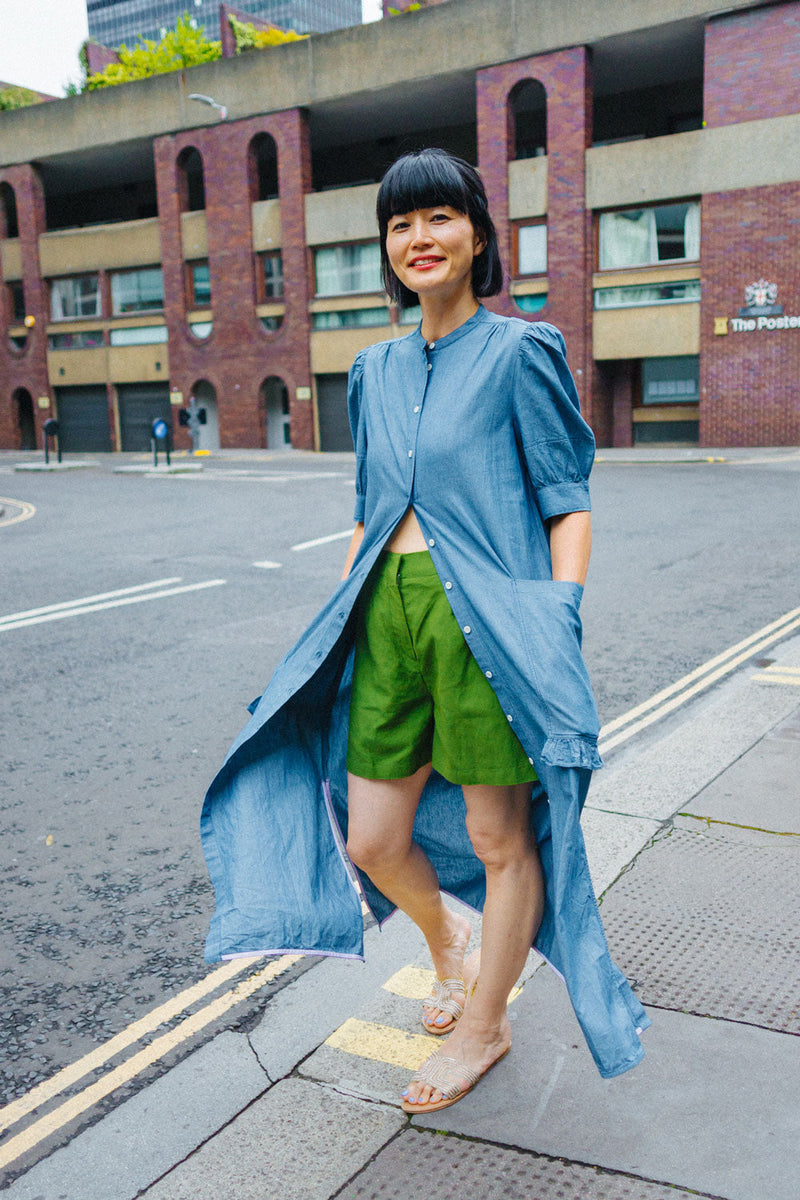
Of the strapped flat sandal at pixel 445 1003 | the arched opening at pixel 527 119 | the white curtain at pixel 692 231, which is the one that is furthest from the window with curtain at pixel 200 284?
the strapped flat sandal at pixel 445 1003

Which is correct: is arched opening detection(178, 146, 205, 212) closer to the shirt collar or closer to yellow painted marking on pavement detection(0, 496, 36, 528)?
yellow painted marking on pavement detection(0, 496, 36, 528)

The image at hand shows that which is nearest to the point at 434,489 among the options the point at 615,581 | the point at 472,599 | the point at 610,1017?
the point at 472,599

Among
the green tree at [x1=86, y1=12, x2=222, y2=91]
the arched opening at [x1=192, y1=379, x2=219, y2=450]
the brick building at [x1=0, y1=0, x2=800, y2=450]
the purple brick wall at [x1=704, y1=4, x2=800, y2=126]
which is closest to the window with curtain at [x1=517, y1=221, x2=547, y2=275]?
the brick building at [x1=0, y1=0, x2=800, y2=450]

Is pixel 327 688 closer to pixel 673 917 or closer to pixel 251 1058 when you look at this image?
pixel 251 1058

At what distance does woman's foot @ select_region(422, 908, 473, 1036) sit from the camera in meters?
2.69

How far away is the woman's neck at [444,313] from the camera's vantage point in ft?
7.77

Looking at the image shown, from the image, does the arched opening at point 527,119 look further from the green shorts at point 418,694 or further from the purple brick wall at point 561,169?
the green shorts at point 418,694

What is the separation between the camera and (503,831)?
2.32 metres

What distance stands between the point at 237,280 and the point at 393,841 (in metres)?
34.9

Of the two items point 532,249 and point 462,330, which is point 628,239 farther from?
point 462,330

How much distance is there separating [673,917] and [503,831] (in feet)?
3.71

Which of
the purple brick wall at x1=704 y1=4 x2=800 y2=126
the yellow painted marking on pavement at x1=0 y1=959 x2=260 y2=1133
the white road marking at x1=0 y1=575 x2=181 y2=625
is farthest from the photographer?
the purple brick wall at x1=704 y1=4 x2=800 y2=126

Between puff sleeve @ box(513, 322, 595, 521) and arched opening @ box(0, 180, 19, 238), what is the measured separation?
142ft

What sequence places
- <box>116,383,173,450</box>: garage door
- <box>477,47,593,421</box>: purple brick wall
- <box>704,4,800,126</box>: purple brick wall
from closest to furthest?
<box>704,4,800,126</box>: purple brick wall → <box>477,47,593,421</box>: purple brick wall → <box>116,383,173,450</box>: garage door
